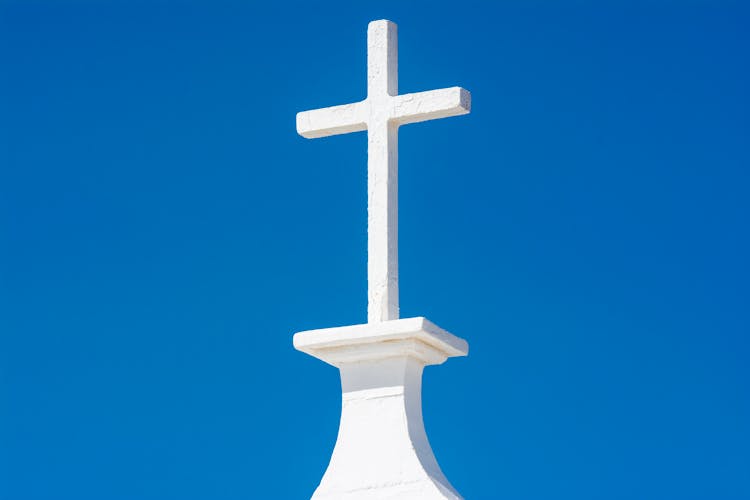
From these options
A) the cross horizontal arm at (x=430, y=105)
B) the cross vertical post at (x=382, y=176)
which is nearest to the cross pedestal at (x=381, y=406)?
the cross vertical post at (x=382, y=176)

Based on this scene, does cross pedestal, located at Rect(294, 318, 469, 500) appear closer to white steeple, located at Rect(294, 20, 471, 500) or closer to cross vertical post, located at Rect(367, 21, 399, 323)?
white steeple, located at Rect(294, 20, 471, 500)

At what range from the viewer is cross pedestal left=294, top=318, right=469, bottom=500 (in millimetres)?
6738

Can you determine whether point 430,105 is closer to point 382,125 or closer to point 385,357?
point 382,125

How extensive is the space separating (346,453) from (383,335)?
58cm

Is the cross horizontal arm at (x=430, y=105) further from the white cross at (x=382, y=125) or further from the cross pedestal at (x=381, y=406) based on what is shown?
the cross pedestal at (x=381, y=406)

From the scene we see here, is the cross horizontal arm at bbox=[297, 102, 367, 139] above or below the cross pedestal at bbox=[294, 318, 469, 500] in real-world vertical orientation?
above

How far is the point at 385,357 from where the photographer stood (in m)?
6.88

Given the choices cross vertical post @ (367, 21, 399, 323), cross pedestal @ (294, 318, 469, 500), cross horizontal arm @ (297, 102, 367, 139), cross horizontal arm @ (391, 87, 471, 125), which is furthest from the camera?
cross horizontal arm @ (297, 102, 367, 139)

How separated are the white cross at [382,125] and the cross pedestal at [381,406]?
181mm

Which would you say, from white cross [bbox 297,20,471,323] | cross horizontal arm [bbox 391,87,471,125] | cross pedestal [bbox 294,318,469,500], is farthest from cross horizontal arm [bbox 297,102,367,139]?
cross pedestal [bbox 294,318,469,500]

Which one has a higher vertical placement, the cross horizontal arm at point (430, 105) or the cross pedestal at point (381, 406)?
the cross horizontal arm at point (430, 105)

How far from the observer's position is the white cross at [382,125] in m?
7.01

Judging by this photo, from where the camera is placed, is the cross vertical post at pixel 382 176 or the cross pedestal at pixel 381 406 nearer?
the cross pedestal at pixel 381 406

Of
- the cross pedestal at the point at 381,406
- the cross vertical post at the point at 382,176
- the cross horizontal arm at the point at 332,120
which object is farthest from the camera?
the cross horizontal arm at the point at 332,120
